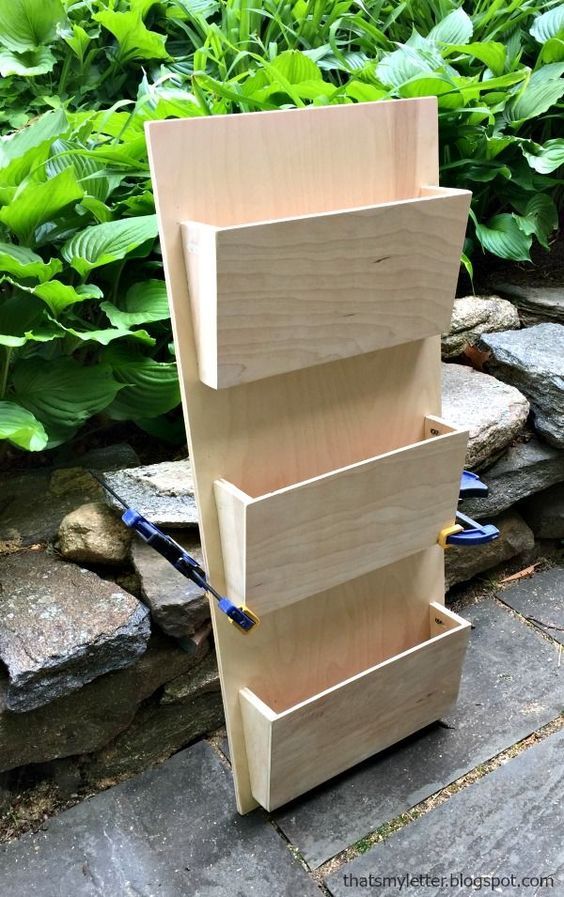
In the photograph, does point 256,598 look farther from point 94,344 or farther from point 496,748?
point 94,344

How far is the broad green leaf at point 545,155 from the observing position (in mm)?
1977

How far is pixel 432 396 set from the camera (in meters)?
1.28

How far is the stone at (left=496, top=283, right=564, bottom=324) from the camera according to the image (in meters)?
2.07

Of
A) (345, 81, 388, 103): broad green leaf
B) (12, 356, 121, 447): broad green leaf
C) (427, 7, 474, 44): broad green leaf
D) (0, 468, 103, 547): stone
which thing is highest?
(427, 7, 474, 44): broad green leaf

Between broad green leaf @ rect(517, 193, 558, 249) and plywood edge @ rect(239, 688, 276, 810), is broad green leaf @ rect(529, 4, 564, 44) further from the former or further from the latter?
plywood edge @ rect(239, 688, 276, 810)

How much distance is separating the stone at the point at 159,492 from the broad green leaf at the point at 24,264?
0.39m

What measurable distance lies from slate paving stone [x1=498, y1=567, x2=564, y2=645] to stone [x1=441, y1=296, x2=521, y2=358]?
→ 59cm

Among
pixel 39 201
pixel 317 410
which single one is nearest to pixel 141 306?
pixel 39 201

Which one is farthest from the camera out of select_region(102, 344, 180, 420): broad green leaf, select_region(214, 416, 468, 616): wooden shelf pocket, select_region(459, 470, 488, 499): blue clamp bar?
select_region(102, 344, 180, 420): broad green leaf

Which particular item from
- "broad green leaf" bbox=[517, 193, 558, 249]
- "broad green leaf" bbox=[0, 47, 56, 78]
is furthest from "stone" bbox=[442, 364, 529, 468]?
"broad green leaf" bbox=[0, 47, 56, 78]

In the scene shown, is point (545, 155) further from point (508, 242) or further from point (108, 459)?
point (108, 459)

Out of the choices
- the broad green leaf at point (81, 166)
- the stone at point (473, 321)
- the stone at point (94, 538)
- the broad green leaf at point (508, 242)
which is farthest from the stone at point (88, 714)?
the broad green leaf at point (508, 242)

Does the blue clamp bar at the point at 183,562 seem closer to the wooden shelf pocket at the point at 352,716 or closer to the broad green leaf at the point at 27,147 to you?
the wooden shelf pocket at the point at 352,716

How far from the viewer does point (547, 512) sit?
6.18 ft
